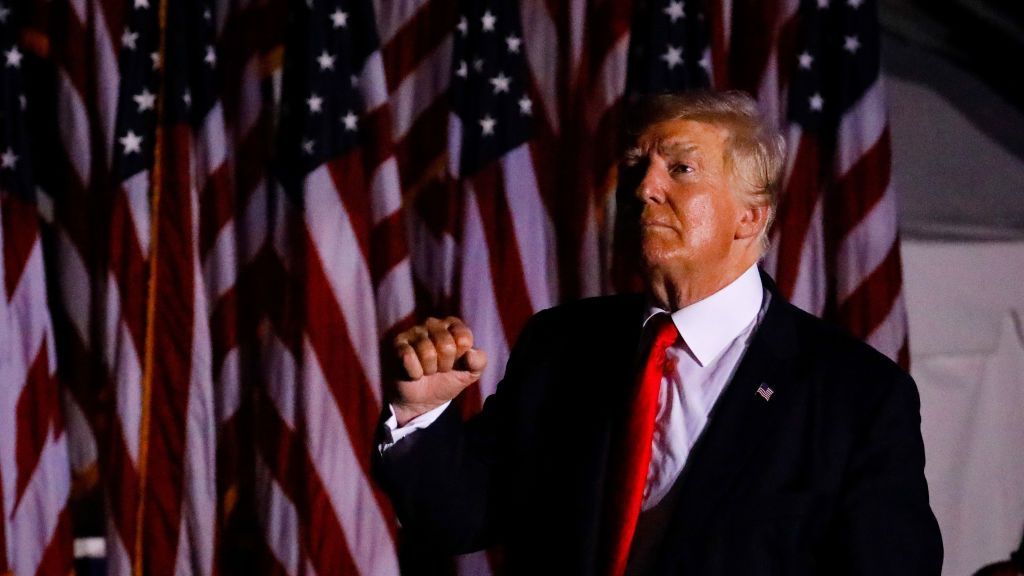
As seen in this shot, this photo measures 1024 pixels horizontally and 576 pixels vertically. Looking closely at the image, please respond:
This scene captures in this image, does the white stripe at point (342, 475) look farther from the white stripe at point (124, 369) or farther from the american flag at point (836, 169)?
the american flag at point (836, 169)

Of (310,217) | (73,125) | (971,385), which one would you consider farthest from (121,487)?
(971,385)

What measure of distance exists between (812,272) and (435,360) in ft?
7.77

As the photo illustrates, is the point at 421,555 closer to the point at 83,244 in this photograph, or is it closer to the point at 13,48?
the point at 83,244

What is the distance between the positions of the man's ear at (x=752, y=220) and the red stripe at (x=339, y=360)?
180cm

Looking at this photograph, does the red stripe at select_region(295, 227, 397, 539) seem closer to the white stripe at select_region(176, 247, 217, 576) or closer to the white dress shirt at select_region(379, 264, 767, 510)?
the white stripe at select_region(176, 247, 217, 576)

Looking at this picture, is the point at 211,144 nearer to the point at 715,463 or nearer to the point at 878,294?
the point at 878,294

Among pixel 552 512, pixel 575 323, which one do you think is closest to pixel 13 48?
pixel 575 323

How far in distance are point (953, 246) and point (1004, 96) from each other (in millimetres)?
1192

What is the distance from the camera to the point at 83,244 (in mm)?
3377

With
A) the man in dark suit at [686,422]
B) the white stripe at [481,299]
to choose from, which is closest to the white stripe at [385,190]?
the white stripe at [481,299]

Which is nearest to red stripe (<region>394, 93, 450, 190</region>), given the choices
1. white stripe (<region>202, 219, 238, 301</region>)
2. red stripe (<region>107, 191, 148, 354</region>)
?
white stripe (<region>202, 219, 238, 301</region>)

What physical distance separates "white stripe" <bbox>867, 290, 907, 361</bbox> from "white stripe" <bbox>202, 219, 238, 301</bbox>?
1918 mm

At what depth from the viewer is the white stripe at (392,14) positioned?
11.5 feet

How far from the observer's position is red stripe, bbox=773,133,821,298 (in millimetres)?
3531
